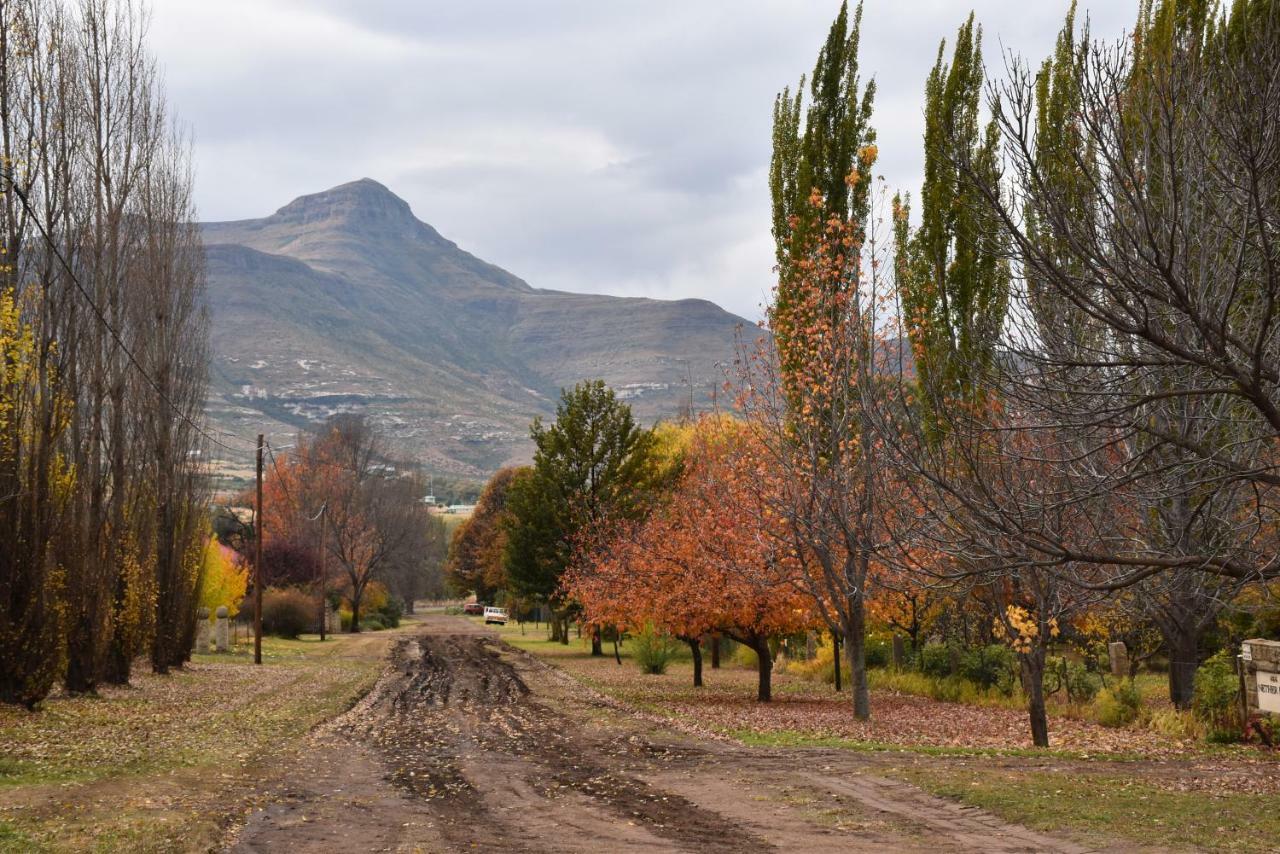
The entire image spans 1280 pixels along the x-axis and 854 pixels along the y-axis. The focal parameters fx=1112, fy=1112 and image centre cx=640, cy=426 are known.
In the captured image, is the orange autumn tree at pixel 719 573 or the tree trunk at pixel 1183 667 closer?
the tree trunk at pixel 1183 667

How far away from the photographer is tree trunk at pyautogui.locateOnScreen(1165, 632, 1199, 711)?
20156 millimetres

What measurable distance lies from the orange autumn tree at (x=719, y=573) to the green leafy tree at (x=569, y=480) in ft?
52.7

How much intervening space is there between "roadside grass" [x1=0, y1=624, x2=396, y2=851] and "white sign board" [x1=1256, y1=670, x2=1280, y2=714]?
46.5 feet

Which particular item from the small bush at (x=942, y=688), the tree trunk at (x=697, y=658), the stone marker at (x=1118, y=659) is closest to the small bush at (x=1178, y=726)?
the small bush at (x=942, y=688)

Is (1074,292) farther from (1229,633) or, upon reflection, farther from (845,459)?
(1229,633)

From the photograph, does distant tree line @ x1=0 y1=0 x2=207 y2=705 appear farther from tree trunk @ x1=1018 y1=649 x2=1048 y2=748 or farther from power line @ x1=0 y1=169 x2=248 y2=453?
tree trunk @ x1=1018 y1=649 x2=1048 y2=748

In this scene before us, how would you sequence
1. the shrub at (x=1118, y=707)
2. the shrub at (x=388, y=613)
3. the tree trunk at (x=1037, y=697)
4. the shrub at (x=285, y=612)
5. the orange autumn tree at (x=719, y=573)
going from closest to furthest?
1. the tree trunk at (x=1037, y=697)
2. the shrub at (x=1118, y=707)
3. the orange autumn tree at (x=719, y=573)
4. the shrub at (x=285, y=612)
5. the shrub at (x=388, y=613)

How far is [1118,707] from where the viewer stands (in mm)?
21547

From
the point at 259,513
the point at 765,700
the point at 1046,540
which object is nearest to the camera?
the point at 1046,540

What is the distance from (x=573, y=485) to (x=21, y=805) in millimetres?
34331

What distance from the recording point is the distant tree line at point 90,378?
1872 centimetres

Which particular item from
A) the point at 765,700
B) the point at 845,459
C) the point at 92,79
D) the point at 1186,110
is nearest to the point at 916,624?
the point at 765,700

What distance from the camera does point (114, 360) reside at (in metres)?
25.6

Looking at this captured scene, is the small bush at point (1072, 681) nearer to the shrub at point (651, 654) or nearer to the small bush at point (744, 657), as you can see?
the shrub at point (651, 654)
